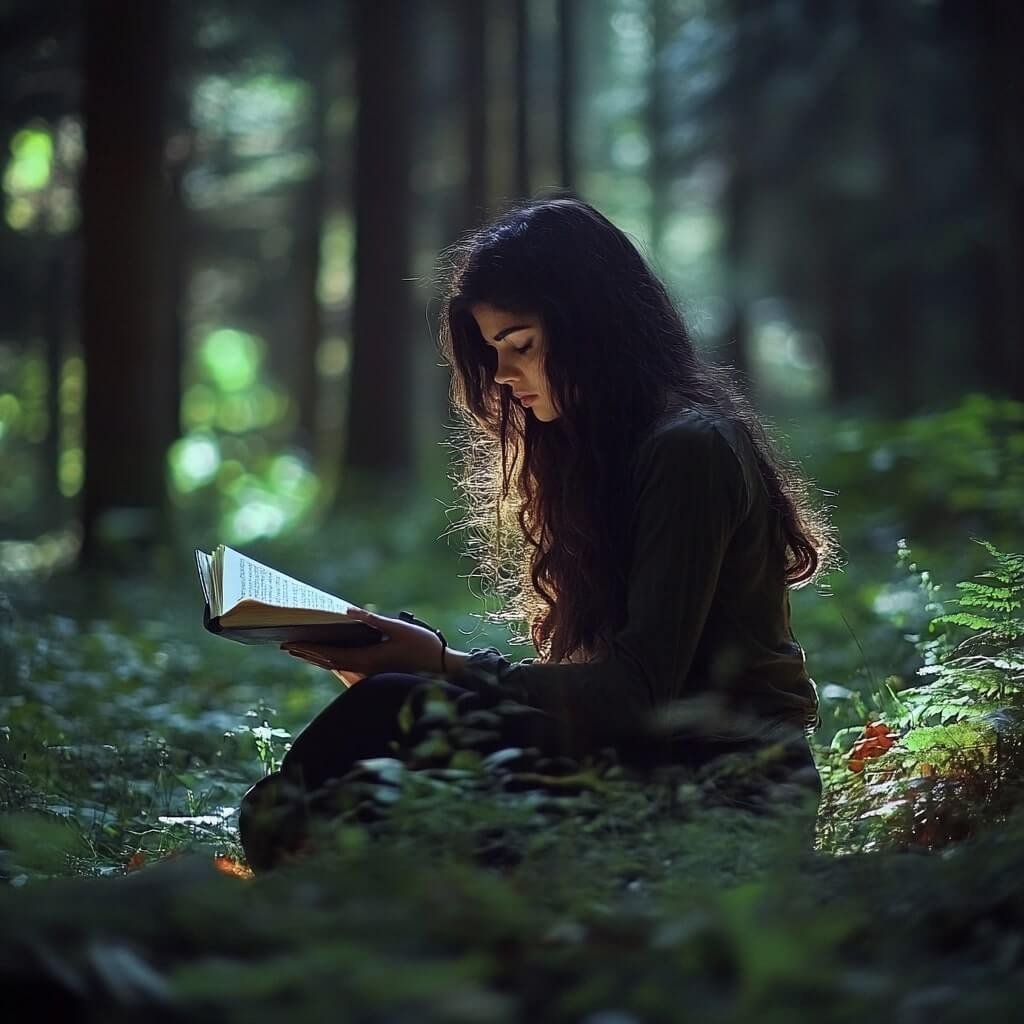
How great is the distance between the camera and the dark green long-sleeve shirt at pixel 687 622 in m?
2.79

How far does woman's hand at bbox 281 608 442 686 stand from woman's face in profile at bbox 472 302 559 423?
2.15 feet

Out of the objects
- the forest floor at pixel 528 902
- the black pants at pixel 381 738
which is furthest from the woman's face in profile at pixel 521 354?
the forest floor at pixel 528 902

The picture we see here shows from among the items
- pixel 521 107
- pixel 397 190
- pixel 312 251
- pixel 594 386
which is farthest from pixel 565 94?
pixel 594 386

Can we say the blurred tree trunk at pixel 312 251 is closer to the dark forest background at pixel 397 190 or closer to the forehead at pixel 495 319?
the dark forest background at pixel 397 190

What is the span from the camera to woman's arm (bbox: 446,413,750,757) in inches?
110

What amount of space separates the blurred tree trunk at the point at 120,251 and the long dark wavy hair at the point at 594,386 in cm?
753

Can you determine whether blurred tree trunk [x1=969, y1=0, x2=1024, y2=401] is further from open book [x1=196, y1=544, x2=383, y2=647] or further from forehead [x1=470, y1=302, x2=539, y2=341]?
open book [x1=196, y1=544, x2=383, y2=647]

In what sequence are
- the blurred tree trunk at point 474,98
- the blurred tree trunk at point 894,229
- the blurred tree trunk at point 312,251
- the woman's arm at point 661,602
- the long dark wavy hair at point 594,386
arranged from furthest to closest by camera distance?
the blurred tree trunk at point 312,251
the blurred tree trunk at point 474,98
the blurred tree trunk at point 894,229
the long dark wavy hair at point 594,386
the woman's arm at point 661,602

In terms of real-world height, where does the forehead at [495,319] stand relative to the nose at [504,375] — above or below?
above

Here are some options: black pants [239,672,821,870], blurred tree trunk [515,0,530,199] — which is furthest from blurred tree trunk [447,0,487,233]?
black pants [239,672,821,870]

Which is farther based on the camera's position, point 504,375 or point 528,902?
point 504,375

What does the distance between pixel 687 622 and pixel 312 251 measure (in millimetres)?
18875

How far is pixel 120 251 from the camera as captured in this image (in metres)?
10.4

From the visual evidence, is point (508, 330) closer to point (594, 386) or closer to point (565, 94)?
point (594, 386)
